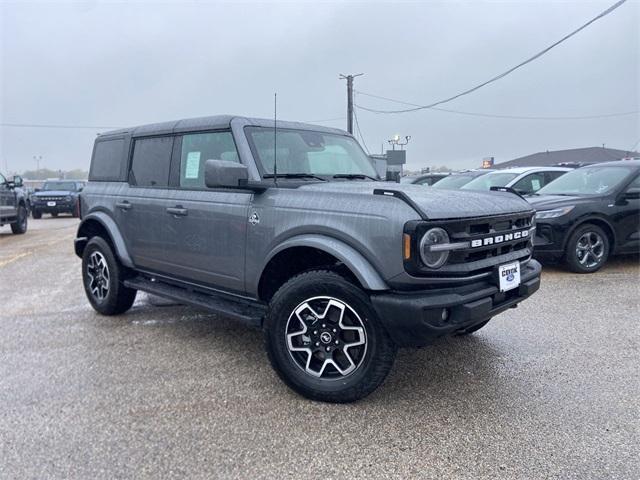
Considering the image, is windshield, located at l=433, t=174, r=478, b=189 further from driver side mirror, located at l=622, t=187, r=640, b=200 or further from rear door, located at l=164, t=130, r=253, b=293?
rear door, located at l=164, t=130, r=253, b=293

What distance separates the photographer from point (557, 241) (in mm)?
6930

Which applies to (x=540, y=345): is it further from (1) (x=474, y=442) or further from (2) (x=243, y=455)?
(2) (x=243, y=455)

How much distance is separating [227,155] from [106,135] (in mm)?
2276

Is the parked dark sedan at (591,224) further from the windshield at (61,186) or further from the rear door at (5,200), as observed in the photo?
the windshield at (61,186)

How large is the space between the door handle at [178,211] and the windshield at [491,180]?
6952 millimetres

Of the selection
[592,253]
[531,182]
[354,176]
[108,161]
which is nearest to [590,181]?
[592,253]

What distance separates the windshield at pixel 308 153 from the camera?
154 inches

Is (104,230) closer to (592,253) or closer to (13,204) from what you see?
(592,253)

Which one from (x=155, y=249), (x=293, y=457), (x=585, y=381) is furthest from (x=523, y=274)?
(x=155, y=249)

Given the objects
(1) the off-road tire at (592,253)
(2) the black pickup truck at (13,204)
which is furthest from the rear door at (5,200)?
(1) the off-road tire at (592,253)

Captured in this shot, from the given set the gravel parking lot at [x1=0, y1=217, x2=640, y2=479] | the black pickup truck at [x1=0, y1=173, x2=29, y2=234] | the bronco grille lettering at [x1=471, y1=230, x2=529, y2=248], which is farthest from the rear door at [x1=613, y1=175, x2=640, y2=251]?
the black pickup truck at [x1=0, y1=173, x2=29, y2=234]

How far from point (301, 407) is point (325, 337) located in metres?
0.47

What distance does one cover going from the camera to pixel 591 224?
7.06 metres

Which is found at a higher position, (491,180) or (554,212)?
(491,180)
